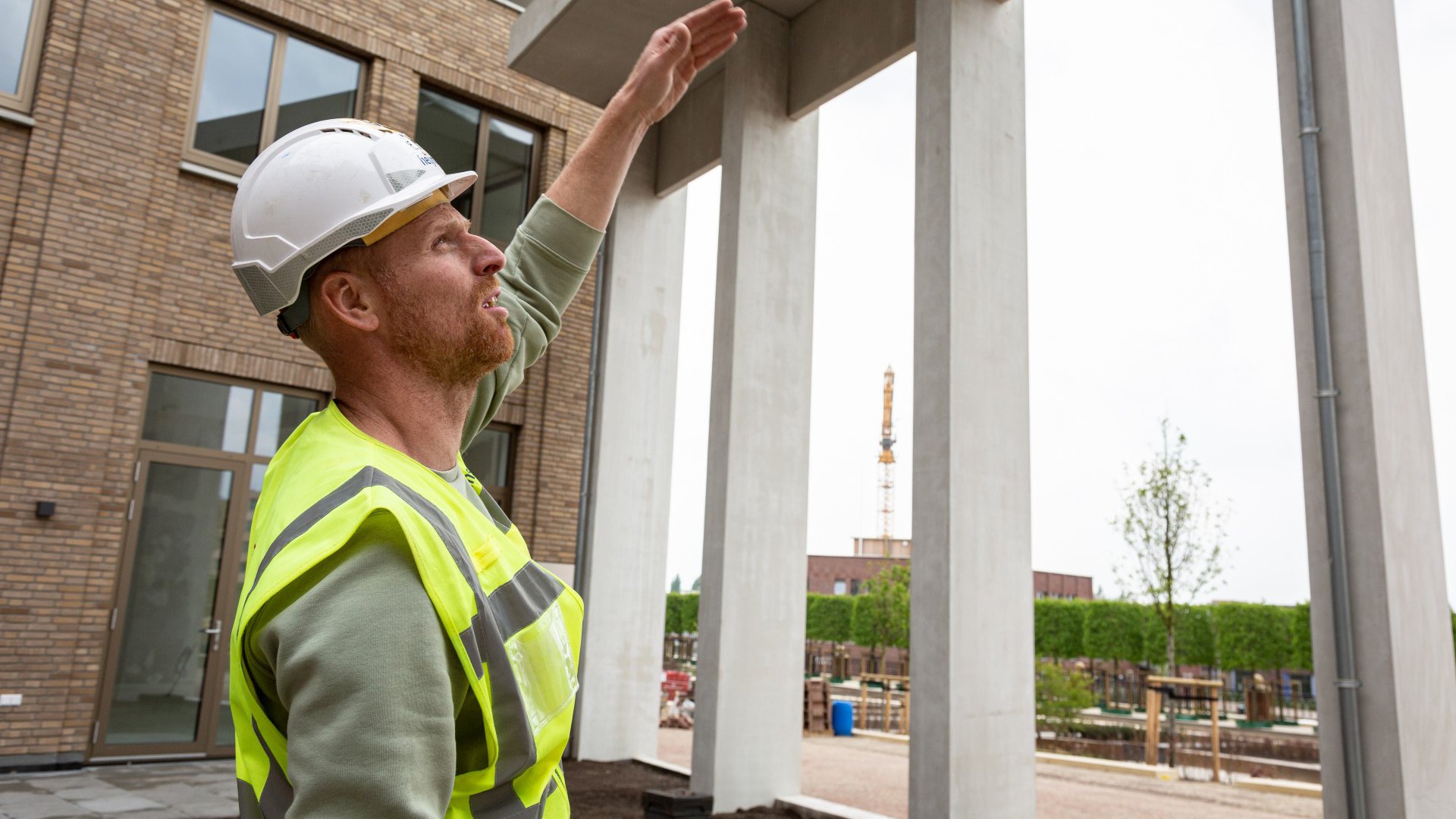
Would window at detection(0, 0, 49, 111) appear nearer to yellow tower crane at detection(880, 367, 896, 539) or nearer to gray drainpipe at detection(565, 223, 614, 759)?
gray drainpipe at detection(565, 223, 614, 759)

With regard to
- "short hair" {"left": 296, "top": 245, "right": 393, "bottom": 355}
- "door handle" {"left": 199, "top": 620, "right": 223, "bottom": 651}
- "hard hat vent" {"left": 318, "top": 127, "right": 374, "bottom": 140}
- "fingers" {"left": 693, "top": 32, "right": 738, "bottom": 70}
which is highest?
"fingers" {"left": 693, "top": 32, "right": 738, "bottom": 70}

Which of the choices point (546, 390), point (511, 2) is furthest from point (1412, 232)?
point (511, 2)

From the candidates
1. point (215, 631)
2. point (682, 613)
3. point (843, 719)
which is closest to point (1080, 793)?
point (843, 719)

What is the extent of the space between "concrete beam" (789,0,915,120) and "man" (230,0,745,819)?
8473 mm

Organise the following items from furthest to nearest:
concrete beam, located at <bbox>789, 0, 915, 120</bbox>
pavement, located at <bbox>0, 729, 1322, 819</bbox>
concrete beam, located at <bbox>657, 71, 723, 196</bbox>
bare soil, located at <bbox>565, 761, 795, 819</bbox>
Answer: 1. concrete beam, located at <bbox>657, 71, 723, 196</bbox>
2. concrete beam, located at <bbox>789, 0, 915, 120</bbox>
3. bare soil, located at <bbox>565, 761, 795, 819</bbox>
4. pavement, located at <bbox>0, 729, 1322, 819</bbox>

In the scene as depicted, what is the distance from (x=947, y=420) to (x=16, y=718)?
29.8 feet

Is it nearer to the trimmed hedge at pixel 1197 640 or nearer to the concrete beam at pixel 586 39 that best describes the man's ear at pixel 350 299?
the concrete beam at pixel 586 39

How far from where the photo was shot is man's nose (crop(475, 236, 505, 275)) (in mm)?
1225

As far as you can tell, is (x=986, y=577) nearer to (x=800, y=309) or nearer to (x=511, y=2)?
(x=800, y=309)

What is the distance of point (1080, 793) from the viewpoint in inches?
402

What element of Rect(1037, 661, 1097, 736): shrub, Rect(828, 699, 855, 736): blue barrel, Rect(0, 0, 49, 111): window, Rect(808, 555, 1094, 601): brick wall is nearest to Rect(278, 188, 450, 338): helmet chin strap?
Rect(0, 0, 49, 111): window

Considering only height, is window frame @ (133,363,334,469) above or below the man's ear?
above

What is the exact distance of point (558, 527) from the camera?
13.1 m

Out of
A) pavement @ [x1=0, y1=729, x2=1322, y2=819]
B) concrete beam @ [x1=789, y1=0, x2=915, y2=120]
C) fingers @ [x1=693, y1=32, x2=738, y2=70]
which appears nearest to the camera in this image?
fingers @ [x1=693, y1=32, x2=738, y2=70]
